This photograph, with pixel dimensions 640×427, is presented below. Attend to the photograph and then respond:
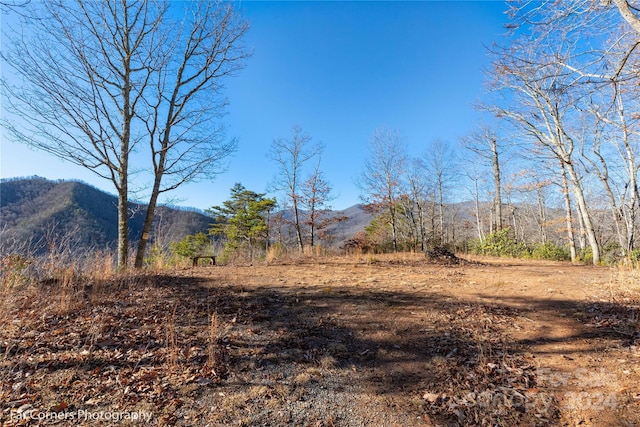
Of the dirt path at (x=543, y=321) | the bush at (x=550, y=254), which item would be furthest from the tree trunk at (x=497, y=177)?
the dirt path at (x=543, y=321)

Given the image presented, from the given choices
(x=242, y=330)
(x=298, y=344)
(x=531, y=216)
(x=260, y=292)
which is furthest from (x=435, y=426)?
(x=531, y=216)

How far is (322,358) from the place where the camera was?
2.52m

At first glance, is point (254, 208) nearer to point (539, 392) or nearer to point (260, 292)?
point (260, 292)

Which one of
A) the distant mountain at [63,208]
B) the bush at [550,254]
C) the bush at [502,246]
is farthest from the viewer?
the distant mountain at [63,208]

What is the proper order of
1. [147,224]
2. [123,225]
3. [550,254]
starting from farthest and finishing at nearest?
[550,254] < [147,224] < [123,225]

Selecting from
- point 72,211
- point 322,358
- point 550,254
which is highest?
point 72,211

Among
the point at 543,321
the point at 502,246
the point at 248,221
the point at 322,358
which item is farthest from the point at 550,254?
the point at 248,221

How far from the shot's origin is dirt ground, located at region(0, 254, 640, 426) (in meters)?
1.81

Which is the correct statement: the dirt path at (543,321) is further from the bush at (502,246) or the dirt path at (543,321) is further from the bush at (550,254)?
the bush at (502,246)

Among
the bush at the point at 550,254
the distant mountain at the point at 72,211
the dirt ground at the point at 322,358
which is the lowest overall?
the dirt ground at the point at 322,358

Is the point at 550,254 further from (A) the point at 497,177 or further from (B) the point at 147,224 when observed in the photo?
(B) the point at 147,224

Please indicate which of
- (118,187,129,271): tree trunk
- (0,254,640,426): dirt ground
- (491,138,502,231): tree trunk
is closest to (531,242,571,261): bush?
(491,138,502,231): tree trunk

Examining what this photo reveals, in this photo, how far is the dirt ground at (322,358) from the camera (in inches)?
71.1

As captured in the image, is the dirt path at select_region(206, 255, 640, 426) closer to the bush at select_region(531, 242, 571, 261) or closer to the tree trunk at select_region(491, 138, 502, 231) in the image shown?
the bush at select_region(531, 242, 571, 261)
